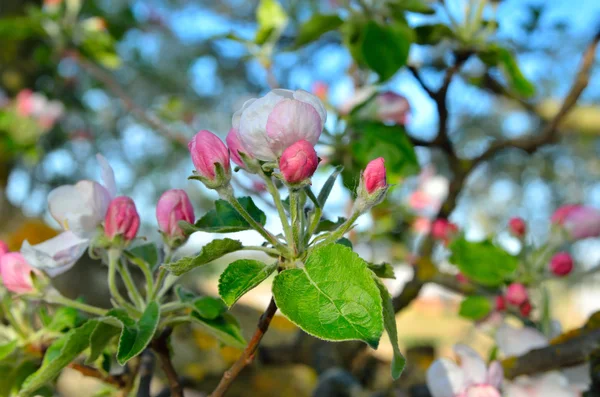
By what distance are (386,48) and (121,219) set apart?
52cm

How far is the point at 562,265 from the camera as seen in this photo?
2.71 feet

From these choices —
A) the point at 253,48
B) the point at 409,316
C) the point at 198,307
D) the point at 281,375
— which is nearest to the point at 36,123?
the point at 253,48

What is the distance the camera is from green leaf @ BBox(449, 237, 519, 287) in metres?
0.83

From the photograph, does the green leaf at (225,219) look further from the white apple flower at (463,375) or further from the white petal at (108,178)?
the white apple flower at (463,375)

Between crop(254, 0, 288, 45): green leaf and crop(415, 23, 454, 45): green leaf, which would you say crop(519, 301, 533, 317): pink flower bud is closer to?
crop(415, 23, 454, 45): green leaf

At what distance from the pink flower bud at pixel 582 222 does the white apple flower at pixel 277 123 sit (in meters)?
0.58

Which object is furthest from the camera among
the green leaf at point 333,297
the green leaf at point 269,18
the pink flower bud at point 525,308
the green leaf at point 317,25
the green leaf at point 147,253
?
the green leaf at point 269,18

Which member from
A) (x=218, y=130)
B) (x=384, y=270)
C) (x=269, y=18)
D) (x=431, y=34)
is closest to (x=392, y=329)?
(x=384, y=270)

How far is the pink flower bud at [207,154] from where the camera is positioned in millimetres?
433

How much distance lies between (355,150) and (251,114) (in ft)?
1.36

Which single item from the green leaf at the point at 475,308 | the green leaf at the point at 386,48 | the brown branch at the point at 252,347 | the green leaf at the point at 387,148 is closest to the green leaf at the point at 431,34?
the green leaf at the point at 386,48

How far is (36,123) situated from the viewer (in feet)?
6.61

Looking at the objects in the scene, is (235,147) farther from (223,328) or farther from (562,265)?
(562,265)

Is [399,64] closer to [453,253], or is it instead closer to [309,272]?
[453,253]
